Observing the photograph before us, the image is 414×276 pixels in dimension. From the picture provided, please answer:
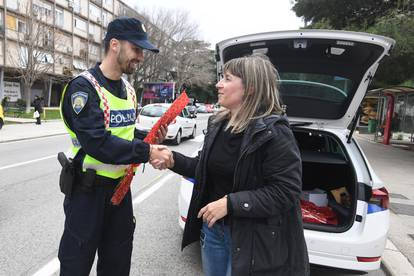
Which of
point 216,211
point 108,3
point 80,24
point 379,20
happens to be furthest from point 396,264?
point 108,3

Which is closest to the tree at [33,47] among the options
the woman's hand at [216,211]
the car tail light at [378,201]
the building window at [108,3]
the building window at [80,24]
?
the building window at [80,24]

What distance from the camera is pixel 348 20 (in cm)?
1439

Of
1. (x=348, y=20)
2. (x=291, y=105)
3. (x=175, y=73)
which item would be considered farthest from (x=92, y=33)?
(x=291, y=105)

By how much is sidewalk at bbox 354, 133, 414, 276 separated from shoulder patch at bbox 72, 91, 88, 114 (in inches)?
133

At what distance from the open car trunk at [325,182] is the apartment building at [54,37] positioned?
25.5 meters

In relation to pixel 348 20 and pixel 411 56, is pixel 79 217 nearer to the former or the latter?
pixel 411 56

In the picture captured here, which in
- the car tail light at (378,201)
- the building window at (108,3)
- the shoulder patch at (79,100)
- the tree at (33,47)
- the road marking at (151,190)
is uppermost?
the building window at (108,3)

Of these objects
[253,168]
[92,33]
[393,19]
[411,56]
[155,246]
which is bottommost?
[155,246]

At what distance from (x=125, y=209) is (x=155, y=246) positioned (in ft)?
5.81

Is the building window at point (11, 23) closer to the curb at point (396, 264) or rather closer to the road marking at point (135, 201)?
the road marking at point (135, 201)

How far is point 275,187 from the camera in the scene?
1.71m

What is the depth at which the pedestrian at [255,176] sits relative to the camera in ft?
5.62

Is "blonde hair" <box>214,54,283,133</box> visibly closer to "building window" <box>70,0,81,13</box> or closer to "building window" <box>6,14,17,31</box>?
"building window" <box>6,14,17,31</box>

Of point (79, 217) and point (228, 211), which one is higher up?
point (228, 211)
